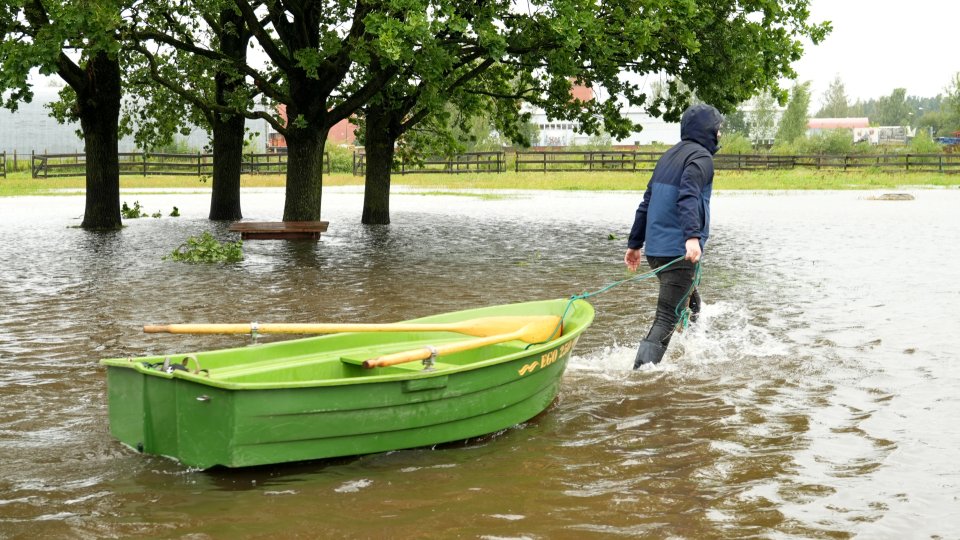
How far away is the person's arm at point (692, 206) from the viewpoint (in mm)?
7559

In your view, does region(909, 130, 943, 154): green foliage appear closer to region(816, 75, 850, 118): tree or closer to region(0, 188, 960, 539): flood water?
region(0, 188, 960, 539): flood water

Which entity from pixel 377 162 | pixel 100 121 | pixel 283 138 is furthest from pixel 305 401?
pixel 283 138

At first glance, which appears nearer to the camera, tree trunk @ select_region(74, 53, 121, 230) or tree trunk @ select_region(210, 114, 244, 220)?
tree trunk @ select_region(74, 53, 121, 230)

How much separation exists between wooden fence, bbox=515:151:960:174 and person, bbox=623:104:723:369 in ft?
159

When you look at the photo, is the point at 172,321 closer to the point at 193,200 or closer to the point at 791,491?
the point at 791,491

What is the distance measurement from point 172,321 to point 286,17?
37.5 ft

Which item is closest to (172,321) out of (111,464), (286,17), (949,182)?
(111,464)

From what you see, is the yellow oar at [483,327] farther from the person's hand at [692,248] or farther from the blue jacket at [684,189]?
the person's hand at [692,248]

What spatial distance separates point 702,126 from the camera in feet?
25.7

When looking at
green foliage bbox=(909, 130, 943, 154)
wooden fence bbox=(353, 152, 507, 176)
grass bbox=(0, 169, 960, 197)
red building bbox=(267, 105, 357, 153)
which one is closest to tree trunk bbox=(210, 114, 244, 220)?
grass bbox=(0, 169, 960, 197)

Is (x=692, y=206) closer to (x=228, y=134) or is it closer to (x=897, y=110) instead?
(x=228, y=134)

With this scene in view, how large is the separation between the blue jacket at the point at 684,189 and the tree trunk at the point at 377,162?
1663 cm

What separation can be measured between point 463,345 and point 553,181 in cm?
4475

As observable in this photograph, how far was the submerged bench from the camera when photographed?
19.1 meters
